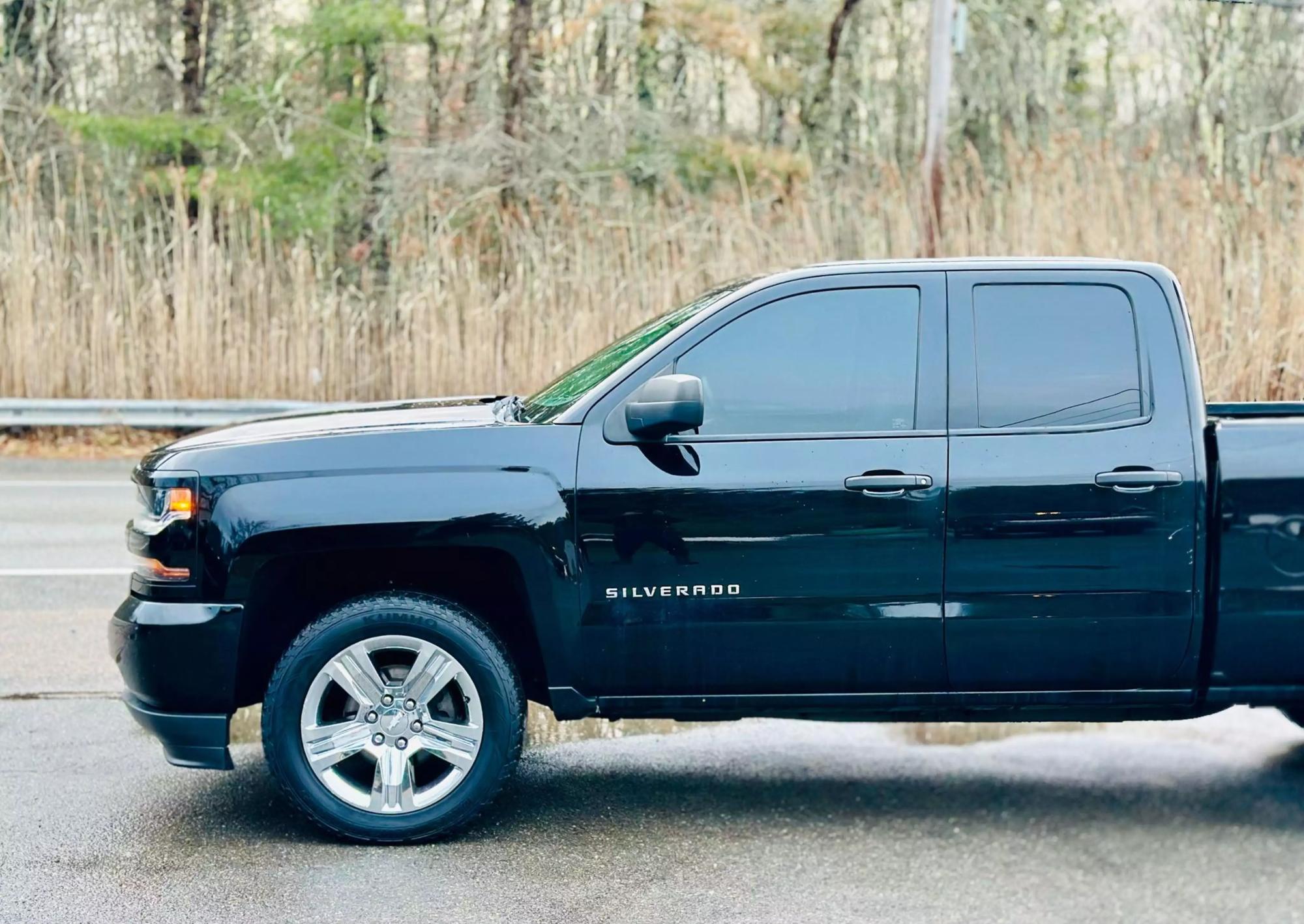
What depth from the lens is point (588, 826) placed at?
4.52m

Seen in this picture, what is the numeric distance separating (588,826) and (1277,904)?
81.0 inches

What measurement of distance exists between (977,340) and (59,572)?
6046 mm

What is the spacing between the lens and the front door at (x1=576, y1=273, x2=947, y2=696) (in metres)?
4.30

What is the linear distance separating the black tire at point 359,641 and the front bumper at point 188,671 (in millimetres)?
147

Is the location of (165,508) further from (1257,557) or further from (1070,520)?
(1257,557)

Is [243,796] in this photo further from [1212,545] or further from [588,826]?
[1212,545]

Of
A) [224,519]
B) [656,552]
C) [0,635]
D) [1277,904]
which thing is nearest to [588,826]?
[656,552]

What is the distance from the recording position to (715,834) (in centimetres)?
446

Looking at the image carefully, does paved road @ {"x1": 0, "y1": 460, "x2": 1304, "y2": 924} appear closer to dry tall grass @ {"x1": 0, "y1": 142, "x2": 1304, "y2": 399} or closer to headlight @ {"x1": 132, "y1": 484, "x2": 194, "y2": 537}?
headlight @ {"x1": 132, "y1": 484, "x2": 194, "y2": 537}

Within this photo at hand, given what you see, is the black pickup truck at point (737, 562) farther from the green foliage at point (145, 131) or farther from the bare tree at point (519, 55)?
the bare tree at point (519, 55)

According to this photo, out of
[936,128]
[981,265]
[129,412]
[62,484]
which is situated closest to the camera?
[981,265]

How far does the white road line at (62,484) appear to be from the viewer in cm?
1173

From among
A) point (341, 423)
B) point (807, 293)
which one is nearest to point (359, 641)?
point (341, 423)

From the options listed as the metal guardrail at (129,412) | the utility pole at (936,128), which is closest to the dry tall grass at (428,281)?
the utility pole at (936,128)
